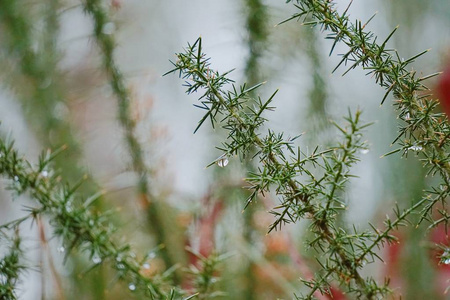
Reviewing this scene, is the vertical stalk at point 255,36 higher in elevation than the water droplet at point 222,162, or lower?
higher

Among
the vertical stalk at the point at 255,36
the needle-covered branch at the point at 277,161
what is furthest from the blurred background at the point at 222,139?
the needle-covered branch at the point at 277,161

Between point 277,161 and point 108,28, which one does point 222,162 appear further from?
point 108,28

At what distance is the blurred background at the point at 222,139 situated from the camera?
0.47m

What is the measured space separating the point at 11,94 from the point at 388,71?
0.49 metres

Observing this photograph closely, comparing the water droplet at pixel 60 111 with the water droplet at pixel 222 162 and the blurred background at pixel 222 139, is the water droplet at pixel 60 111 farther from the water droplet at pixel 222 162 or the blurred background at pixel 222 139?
the water droplet at pixel 222 162

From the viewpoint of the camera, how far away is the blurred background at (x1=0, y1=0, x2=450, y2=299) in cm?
47

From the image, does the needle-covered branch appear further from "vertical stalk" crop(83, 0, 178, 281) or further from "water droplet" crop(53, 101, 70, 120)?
"water droplet" crop(53, 101, 70, 120)

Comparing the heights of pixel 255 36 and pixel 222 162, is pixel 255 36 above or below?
above

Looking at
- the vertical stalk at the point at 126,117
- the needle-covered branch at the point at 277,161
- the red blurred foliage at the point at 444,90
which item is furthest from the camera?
the red blurred foliage at the point at 444,90

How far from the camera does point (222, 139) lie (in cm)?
59

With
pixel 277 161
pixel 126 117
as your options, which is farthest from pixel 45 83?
pixel 277 161

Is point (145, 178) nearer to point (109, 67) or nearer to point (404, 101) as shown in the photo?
point (109, 67)

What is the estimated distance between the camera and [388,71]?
223mm

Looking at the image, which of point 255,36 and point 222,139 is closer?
point 255,36
